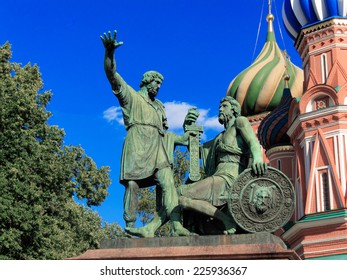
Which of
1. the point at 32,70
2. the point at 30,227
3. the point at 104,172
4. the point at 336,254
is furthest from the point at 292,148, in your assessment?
the point at 30,227

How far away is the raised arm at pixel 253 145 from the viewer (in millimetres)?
8203

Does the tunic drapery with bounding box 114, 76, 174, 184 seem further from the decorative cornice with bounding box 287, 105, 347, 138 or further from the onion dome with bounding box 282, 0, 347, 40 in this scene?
the onion dome with bounding box 282, 0, 347, 40

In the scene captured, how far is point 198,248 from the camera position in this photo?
25.6 ft

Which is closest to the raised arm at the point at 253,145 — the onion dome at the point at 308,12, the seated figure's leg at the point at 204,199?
the seated figure's leg at the point at 204,199

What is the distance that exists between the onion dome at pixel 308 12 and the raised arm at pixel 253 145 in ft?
64.1

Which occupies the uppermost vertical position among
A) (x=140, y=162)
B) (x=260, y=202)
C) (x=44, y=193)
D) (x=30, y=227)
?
(x=44, y=193)

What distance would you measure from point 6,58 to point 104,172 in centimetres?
552

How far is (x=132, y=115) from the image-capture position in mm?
9125

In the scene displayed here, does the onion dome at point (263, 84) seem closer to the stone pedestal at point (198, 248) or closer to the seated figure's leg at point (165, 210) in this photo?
the seated figure's leg at point (165, 210)

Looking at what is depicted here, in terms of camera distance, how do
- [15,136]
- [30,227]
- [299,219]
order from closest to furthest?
[30,227], [15,136], [299,219]

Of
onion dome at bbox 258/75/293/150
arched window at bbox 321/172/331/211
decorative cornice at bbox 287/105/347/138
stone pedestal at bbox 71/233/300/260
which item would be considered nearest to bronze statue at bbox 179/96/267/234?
stone pedestal at bbox 71/233/300/260

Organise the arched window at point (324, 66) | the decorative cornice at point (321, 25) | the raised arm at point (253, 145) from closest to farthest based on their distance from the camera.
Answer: the raised arm at point (253, 145) → the arched window at point (324, 66) → the decorative cornice at point (321, 25)

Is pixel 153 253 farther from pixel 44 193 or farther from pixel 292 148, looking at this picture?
pixel 292 148

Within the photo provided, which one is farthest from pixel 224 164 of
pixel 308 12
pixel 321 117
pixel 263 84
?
pixel 263 84
